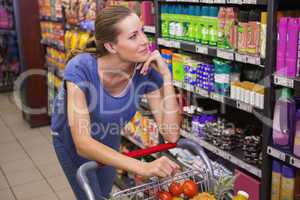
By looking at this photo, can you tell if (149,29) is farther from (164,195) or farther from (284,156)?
(164,195)

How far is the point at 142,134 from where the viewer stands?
3768 mm

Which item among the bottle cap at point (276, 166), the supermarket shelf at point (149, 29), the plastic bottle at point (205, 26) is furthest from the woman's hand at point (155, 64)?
the supermarket shelf at point (149, 29)

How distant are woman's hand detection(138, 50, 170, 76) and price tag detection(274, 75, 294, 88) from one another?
2.06 ft

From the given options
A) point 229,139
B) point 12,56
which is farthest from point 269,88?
point 12,56

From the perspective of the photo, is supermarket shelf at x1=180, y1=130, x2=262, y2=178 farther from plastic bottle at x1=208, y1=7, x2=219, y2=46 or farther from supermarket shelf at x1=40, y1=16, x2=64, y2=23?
supermarket shelf at x1=40, y1=16, x2=64, y2=23

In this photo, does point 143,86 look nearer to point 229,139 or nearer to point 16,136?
point 229,139

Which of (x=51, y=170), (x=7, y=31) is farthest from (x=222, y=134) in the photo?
(x=7, y=31)

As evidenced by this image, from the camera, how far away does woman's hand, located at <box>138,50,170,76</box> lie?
200 centimetres

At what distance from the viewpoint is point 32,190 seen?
3.85m

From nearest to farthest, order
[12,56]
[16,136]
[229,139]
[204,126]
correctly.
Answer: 1. [229,139]
2. [204,126]
3. [16,136]
4. [12,56]

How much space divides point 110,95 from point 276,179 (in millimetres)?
1175

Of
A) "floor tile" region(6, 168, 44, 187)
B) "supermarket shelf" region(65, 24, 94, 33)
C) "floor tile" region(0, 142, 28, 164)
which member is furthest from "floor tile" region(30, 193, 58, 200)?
"supermarket shelf" region(65, 24, 94, 33)

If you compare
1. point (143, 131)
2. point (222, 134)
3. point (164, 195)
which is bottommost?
point (143, 131)

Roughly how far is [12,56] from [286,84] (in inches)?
272
